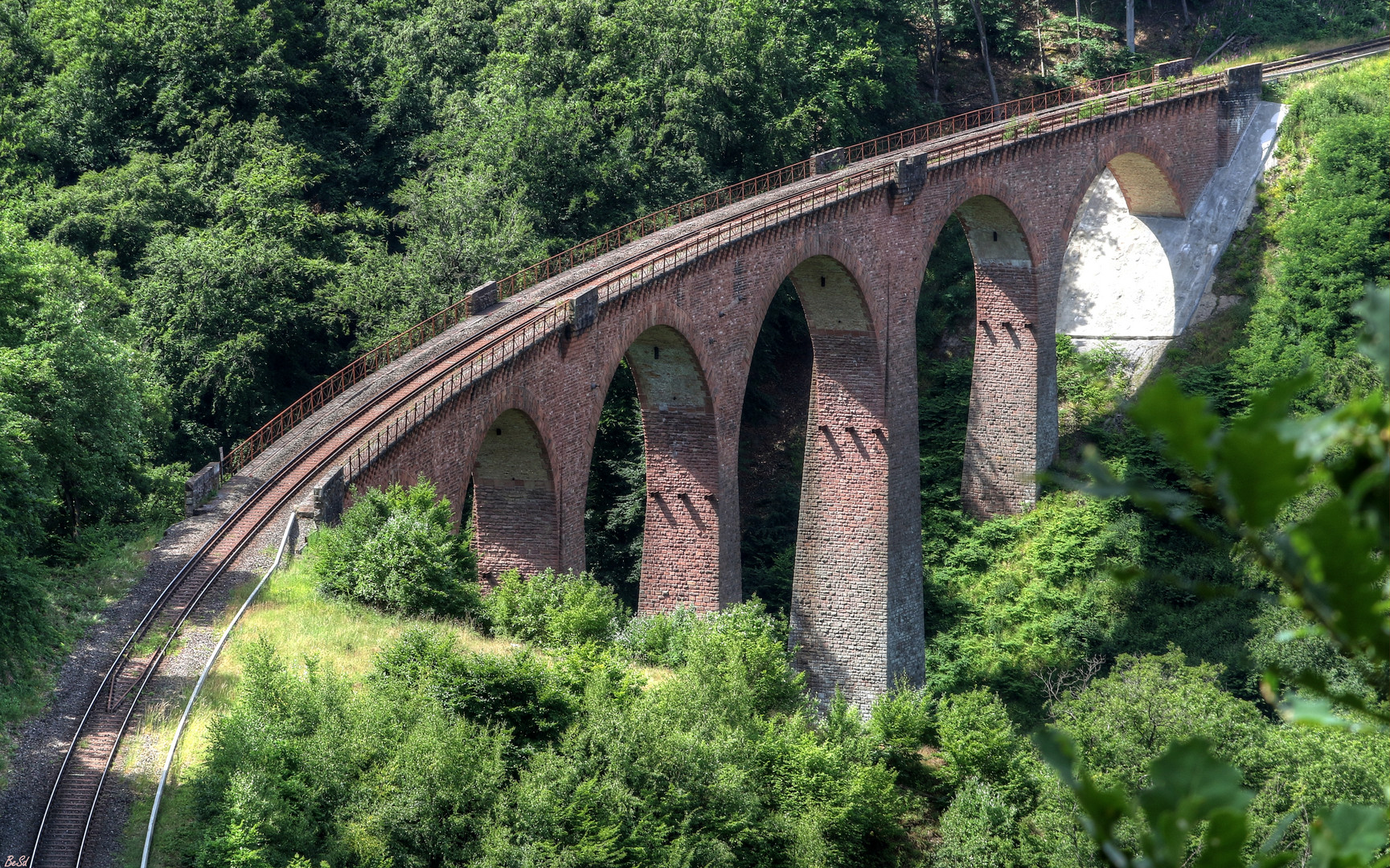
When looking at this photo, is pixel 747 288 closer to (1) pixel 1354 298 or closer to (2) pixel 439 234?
(2) pixel 439 234

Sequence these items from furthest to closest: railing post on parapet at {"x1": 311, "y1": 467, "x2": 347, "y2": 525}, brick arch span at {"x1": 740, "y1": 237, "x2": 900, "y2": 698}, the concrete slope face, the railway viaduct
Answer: the concrete slope face → brick arch span at {"x1": 740, "y1": 237, "x2": 900, "y2": 698} → the railway viaduct → railing post on parapet at {"x1": 311, "y1": 467, "x2": 347, "y2": 525}

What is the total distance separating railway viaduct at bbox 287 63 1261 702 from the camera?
30156 mm

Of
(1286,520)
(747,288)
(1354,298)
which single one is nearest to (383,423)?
(747,288)

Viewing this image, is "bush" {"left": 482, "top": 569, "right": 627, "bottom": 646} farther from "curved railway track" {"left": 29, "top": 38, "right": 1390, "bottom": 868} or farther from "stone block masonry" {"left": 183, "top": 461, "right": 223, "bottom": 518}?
"stone block masonry" {"left": 183, "top": 461, "right": 223, "bottom": 518}

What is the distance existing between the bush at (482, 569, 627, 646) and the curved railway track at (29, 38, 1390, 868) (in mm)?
3742

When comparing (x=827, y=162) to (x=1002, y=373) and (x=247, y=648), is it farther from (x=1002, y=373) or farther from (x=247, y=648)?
(x=247, y=648)

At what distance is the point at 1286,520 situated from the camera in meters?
36.0

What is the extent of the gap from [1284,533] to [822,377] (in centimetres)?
3656

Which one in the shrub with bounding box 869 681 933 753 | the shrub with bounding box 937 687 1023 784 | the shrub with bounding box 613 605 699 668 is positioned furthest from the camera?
the shrub with bounding box 869 681 933 753

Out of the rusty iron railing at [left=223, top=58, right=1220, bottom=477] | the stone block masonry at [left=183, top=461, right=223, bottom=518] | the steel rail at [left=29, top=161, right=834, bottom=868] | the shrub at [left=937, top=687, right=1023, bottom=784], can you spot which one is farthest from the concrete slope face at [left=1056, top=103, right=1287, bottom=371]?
the stone block masonry at [left=183, top=461, right=223, bottom=518]

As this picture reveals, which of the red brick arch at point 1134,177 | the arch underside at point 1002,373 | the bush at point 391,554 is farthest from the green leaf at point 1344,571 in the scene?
the red brick arch at point 1134,177

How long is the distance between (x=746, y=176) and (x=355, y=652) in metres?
29.1

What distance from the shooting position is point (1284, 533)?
3.27m

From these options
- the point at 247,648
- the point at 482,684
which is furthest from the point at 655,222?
the point at 482,684
